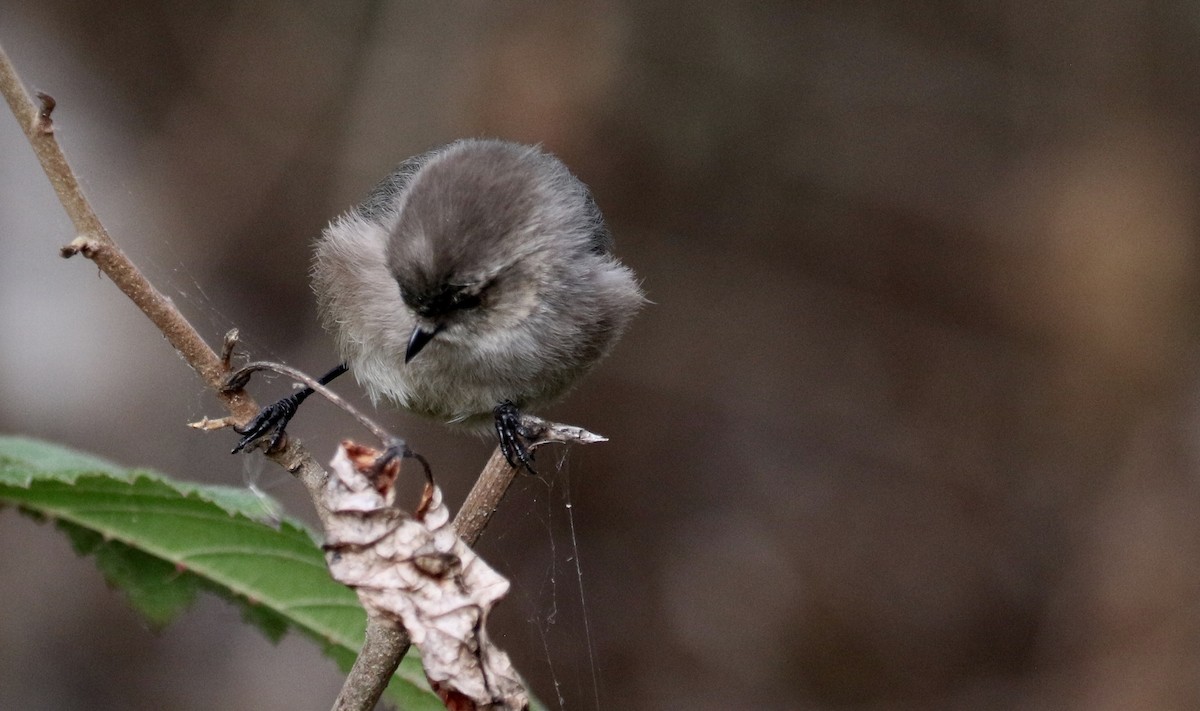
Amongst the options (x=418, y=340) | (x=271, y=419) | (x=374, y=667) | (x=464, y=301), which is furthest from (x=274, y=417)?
(x=374, y=667)

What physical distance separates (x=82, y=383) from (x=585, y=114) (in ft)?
8.76

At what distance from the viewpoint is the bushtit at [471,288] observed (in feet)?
8.74

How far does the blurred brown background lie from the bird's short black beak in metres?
2.05

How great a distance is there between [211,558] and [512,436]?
82cm

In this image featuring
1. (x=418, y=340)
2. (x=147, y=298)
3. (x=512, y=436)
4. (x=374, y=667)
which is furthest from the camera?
(x=418, y=340)

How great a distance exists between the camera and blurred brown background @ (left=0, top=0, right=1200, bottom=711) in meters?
4.91

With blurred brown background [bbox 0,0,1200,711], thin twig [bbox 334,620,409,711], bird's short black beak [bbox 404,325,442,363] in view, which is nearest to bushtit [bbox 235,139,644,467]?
bird's short black beak [bbox 404,325,442,363]

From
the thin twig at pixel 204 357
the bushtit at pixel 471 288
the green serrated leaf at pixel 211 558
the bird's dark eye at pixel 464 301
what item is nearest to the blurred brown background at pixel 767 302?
the bushtit at pixel 471 288

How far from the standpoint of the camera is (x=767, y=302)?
5570 mm

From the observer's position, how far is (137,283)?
142 centimetres

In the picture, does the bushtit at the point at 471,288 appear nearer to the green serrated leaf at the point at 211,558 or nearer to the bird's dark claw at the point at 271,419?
the bird's dark claw at the point at 271,419

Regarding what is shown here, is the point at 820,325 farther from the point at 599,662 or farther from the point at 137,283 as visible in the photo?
the point at 137,283

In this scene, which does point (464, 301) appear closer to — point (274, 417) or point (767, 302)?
point (274, 417)

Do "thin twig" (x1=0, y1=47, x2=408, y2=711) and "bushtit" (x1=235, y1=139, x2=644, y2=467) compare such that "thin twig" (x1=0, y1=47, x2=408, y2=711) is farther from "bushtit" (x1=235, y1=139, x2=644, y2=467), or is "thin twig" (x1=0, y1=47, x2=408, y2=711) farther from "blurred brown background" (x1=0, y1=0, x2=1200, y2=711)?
"blurred brown background" (x1=0, y1=0, x2=1200, y2=711)
